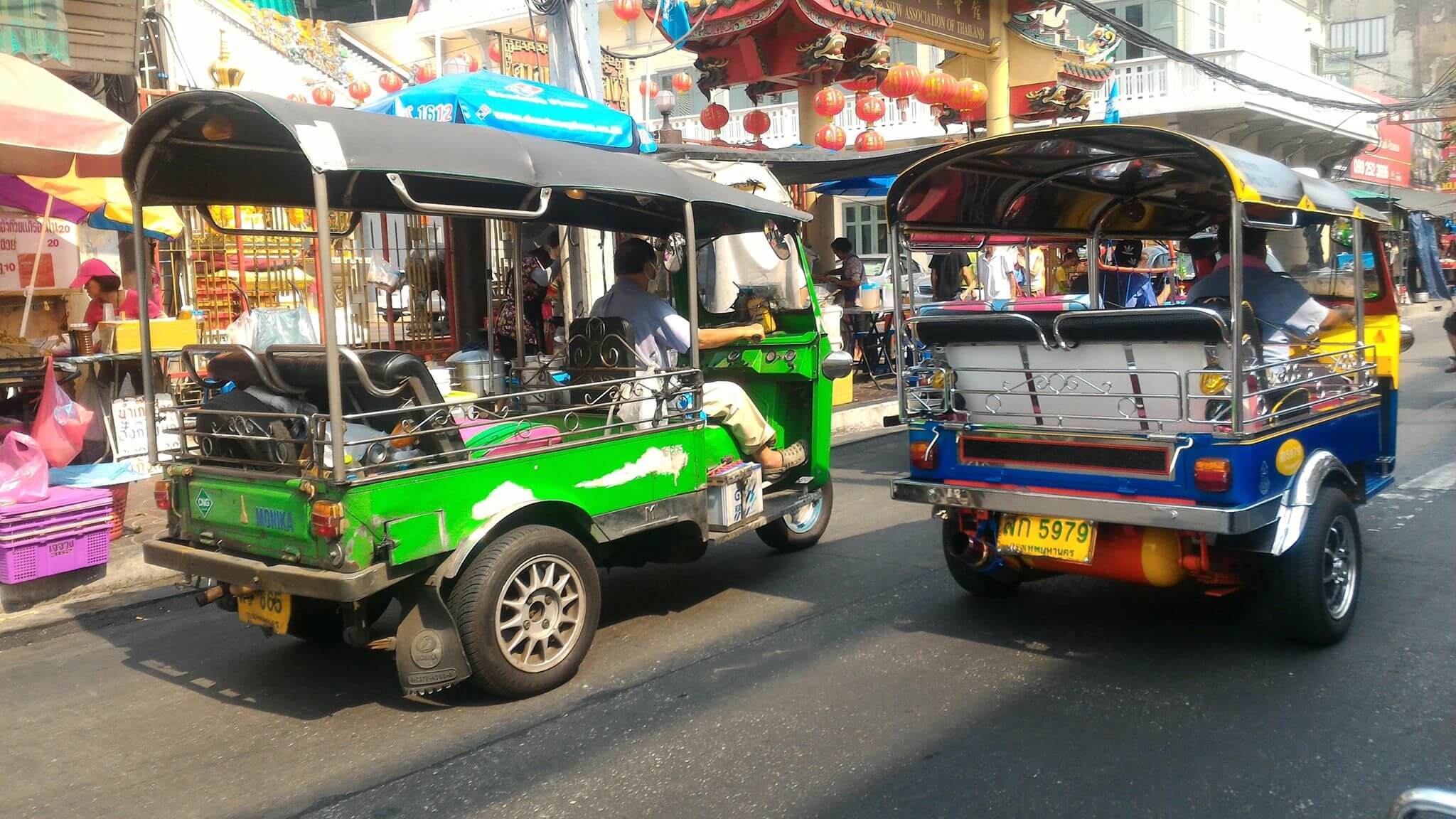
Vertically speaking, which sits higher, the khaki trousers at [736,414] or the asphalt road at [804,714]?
the khaki trousers at [736,414]

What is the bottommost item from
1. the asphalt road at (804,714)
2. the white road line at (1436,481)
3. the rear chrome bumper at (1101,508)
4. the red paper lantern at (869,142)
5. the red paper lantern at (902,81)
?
the asphalt road at (804,714)

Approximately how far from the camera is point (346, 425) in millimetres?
4398

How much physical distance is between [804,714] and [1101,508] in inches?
58.0

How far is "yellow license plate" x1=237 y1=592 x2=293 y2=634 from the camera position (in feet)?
14.5

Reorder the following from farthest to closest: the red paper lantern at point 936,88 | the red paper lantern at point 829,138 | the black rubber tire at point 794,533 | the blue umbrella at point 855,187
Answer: the red paper lantern at point 829,138
the red paper lantern at point 936,88
the blue umbrella at point 855,187
the black rubber tire at point 794,533

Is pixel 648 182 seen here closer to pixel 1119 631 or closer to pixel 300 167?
pixel 300 167

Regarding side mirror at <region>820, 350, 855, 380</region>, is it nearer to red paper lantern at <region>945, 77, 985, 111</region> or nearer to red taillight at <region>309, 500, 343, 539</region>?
red taillight at <region>309, 500, 343, 539</region>

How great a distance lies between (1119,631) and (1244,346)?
1.38 meters

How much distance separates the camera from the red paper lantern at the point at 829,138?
53.8 ft

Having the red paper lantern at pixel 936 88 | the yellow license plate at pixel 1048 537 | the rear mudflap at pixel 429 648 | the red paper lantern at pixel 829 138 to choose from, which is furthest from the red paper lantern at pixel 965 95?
the rear mudflap at pixel 429 648

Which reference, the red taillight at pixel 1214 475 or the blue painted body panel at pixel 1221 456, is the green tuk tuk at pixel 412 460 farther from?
the red taillight at pixel 1214 475

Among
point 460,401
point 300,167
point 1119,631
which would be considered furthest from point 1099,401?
point 300,167

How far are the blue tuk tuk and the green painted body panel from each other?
118 cm

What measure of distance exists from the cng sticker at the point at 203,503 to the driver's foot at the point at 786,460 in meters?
2.91
